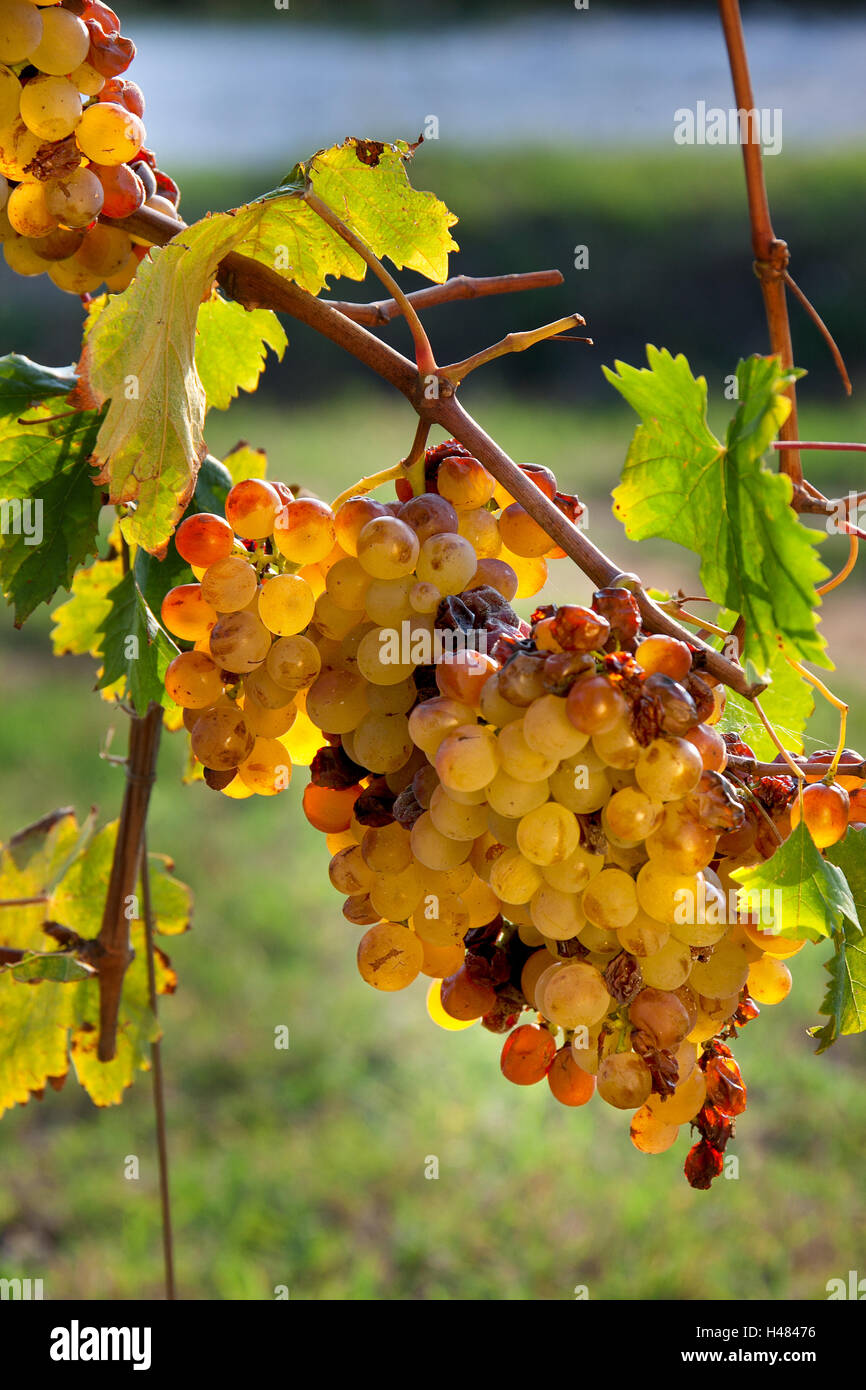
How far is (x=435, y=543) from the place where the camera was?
14.4 inches

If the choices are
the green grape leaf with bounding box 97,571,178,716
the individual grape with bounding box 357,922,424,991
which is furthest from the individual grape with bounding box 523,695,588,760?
the green grape leaf with bounding box 97,571,178,716

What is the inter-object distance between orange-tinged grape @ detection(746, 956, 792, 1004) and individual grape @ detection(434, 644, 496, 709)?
0.44ft

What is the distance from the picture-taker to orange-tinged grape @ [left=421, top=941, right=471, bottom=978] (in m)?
0.40

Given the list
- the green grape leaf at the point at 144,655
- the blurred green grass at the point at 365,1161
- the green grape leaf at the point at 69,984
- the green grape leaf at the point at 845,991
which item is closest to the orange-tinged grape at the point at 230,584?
the green grape leaf at the point at 144,655

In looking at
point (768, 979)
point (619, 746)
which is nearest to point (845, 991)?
point (768, 979)

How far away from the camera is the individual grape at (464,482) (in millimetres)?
386

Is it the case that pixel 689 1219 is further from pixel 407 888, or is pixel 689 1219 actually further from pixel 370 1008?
A: pixel 407 888

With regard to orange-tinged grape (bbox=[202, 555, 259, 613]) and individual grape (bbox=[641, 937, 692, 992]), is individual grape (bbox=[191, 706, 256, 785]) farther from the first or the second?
individual grape (bbox=[641, 937, 692, 992])

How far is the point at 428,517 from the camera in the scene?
37cm

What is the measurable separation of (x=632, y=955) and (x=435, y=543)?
0.13 metres

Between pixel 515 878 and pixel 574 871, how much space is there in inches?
0.7

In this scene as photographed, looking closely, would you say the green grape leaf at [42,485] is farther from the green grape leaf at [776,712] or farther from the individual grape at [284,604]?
the green grape leaf at [776,712]

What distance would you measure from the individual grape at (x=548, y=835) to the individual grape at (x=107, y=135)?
256 millimetres
